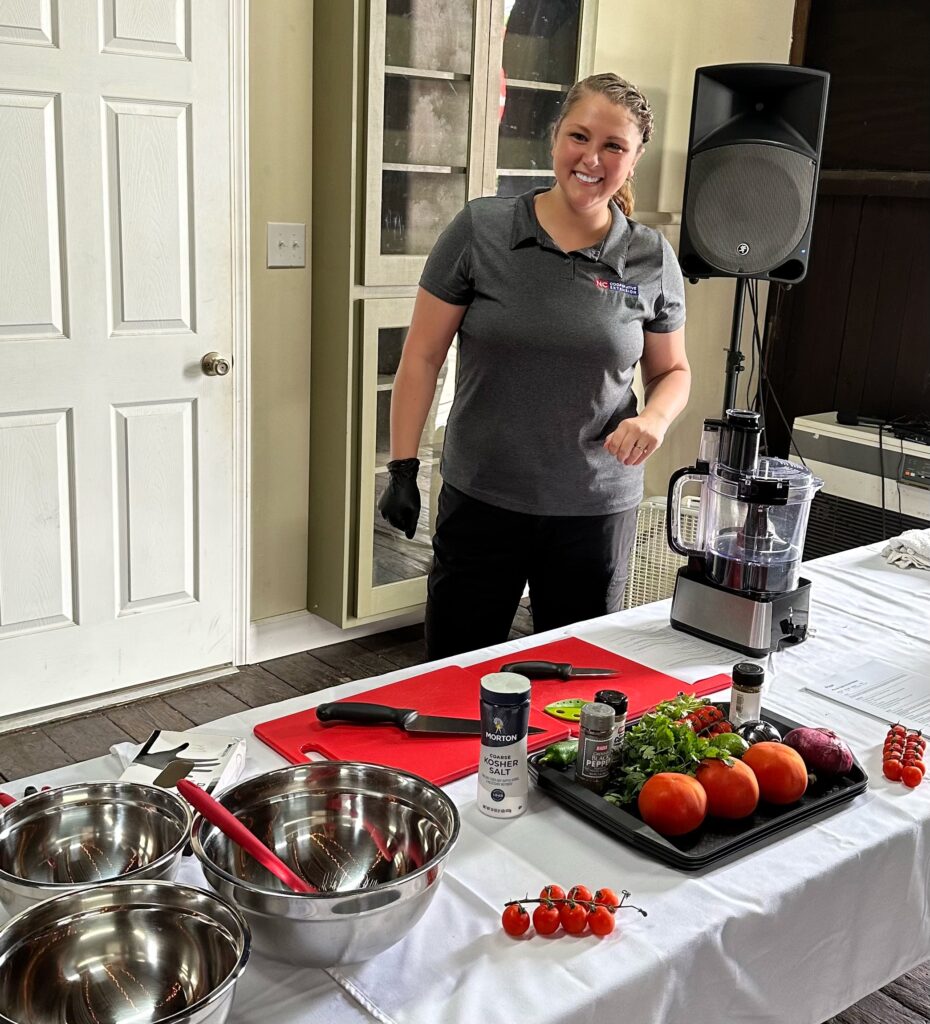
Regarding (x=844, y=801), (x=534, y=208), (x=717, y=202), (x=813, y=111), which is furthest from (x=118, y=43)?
(x=844, y=801)

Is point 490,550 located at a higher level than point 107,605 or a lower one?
higher

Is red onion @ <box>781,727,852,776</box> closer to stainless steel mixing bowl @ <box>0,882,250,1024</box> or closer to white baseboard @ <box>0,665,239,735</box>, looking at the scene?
stainless steel mixing bowl @ <box>0,882,250,1024</box>

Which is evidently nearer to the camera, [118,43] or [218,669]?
[118,43]

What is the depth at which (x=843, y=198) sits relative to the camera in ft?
13.1

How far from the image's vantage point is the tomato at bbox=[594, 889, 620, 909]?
1.04 meters

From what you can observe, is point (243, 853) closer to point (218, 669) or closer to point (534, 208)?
point (534, 208)

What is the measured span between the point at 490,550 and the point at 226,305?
1.17 metres

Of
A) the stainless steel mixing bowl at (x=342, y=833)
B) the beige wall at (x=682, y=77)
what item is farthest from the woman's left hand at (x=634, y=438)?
the beige wall at (x=682, y=77)

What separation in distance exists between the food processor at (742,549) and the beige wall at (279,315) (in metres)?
1.50

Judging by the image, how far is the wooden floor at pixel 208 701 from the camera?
8.60ft

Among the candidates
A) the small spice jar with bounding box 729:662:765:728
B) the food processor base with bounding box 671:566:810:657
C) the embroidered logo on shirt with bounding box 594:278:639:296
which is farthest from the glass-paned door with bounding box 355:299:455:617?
the small spice jar with bounding box 729:662:765:728

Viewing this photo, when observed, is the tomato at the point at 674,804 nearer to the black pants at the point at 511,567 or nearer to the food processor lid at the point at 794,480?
the food processor lid at the point at 794,480

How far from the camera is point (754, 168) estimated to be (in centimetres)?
272

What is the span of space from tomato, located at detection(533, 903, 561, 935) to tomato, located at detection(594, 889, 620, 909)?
4cm
